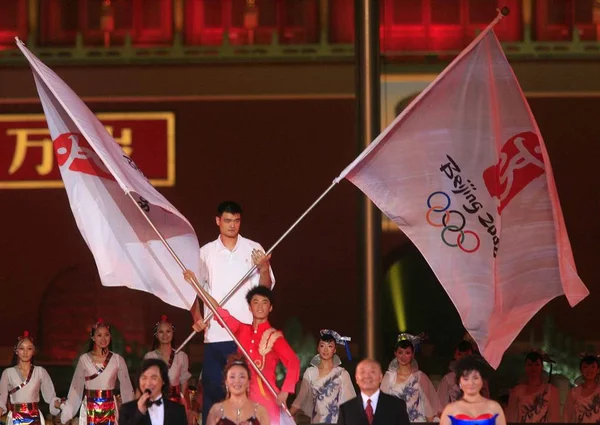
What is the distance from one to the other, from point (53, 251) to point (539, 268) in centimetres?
537

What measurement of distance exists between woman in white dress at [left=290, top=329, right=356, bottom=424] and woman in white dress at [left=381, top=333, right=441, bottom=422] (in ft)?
1.11

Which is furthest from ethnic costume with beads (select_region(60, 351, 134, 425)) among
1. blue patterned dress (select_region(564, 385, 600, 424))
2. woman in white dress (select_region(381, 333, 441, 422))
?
blue patterned dress (select_region(564, 385, 600, 424))

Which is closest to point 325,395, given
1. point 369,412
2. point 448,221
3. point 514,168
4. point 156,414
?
point 448,221

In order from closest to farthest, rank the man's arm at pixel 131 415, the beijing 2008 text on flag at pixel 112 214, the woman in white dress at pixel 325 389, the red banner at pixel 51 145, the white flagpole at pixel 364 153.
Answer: the man's arm at pixel 131 415, the white flagpole at pixel 364 153, the beijing 2008 text on flag at pixel 112 214, the woman in white dress at pixel 325 389, the red banner at pixel 51 145

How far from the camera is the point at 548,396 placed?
31.7 ft

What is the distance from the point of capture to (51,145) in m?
11.5

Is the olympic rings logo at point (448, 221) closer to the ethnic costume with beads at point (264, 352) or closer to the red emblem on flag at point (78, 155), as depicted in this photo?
the ethnic costume with beads at point (264, 352)

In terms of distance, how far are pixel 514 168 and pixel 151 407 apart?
2.55 m

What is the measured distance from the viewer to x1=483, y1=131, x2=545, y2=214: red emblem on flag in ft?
25.0

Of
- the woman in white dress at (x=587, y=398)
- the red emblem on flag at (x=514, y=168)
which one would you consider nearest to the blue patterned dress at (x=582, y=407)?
the woman in white dress at (x=587, y=398)

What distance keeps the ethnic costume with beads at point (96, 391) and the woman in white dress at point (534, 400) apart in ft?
9.25

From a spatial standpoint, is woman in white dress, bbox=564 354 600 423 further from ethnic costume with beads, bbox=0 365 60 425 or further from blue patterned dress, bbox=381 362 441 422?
ethnic costume with beads, bbox=0 365 60 425

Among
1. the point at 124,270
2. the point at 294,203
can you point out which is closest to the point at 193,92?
the point at 294,203

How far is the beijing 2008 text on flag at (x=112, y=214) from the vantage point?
7.73 m
